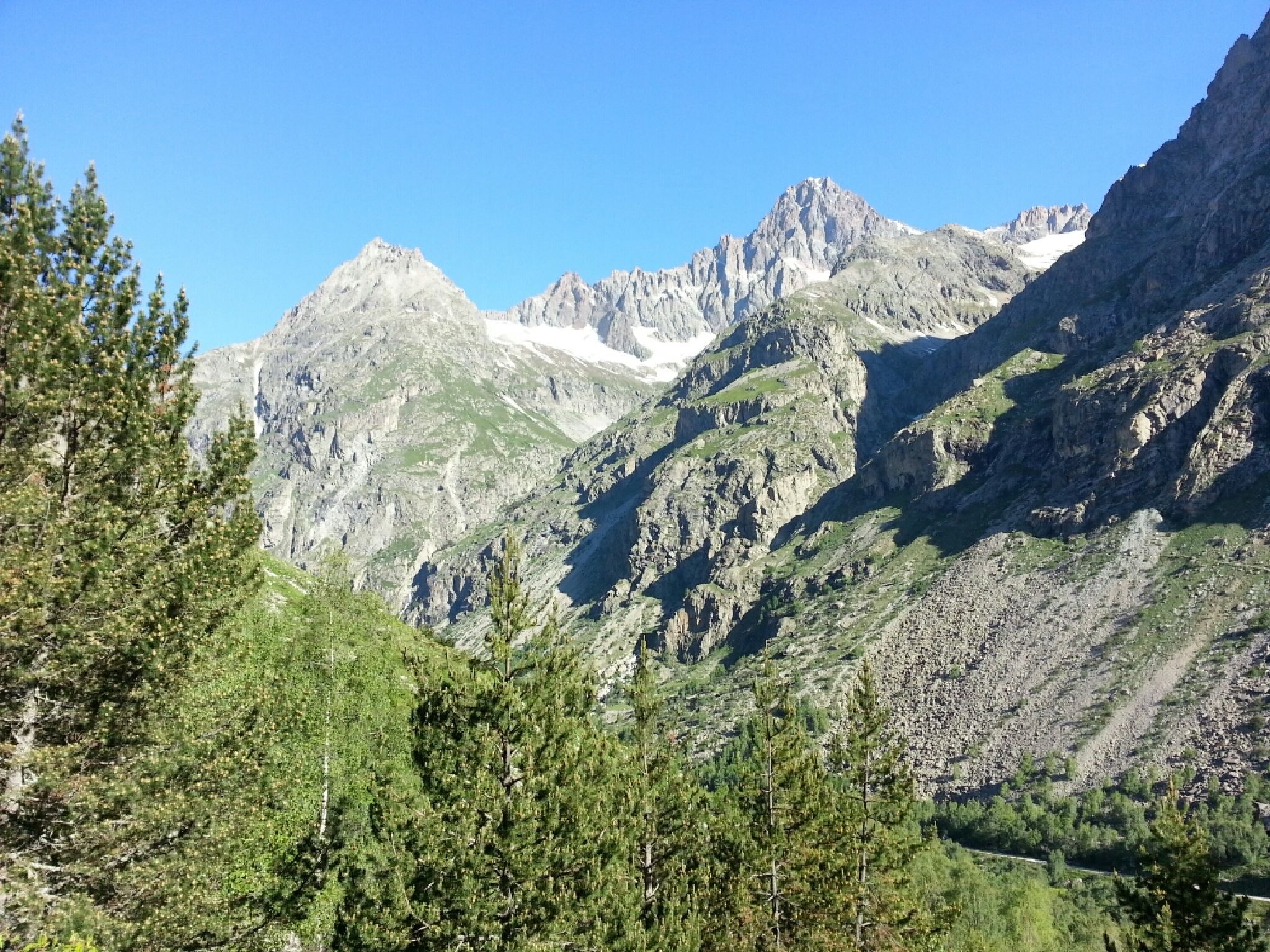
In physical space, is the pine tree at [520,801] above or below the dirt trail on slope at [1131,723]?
above

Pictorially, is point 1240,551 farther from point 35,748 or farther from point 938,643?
point 35,748

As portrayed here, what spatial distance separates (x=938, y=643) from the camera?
498 ft

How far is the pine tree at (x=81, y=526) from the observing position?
12406mm

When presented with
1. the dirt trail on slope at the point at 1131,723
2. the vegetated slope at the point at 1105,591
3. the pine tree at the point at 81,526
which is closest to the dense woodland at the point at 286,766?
the pine tree at the point at 81,526

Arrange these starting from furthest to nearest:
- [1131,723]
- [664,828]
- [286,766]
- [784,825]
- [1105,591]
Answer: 1. [1105,591]
2. [1131,723]
3. [784,825]
4. [664,828]
5. [286,766]

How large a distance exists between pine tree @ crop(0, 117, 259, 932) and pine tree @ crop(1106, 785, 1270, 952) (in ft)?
98.8

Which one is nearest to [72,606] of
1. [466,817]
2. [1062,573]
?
[466,817]

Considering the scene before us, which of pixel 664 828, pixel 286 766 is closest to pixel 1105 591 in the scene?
pixel 664 828

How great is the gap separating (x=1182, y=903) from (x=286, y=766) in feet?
98.7

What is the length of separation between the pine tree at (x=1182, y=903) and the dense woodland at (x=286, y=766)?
3.5 inches

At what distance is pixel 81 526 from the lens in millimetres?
12852

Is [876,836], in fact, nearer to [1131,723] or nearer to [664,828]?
[664,828]

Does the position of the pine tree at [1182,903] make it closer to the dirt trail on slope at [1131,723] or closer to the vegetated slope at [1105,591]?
the vegetated slope at [1105,591]

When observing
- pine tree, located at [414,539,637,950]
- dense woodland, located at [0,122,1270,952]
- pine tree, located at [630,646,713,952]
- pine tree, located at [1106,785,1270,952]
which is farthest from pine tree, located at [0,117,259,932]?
pine tree, located at [1106,785,1270,952]
